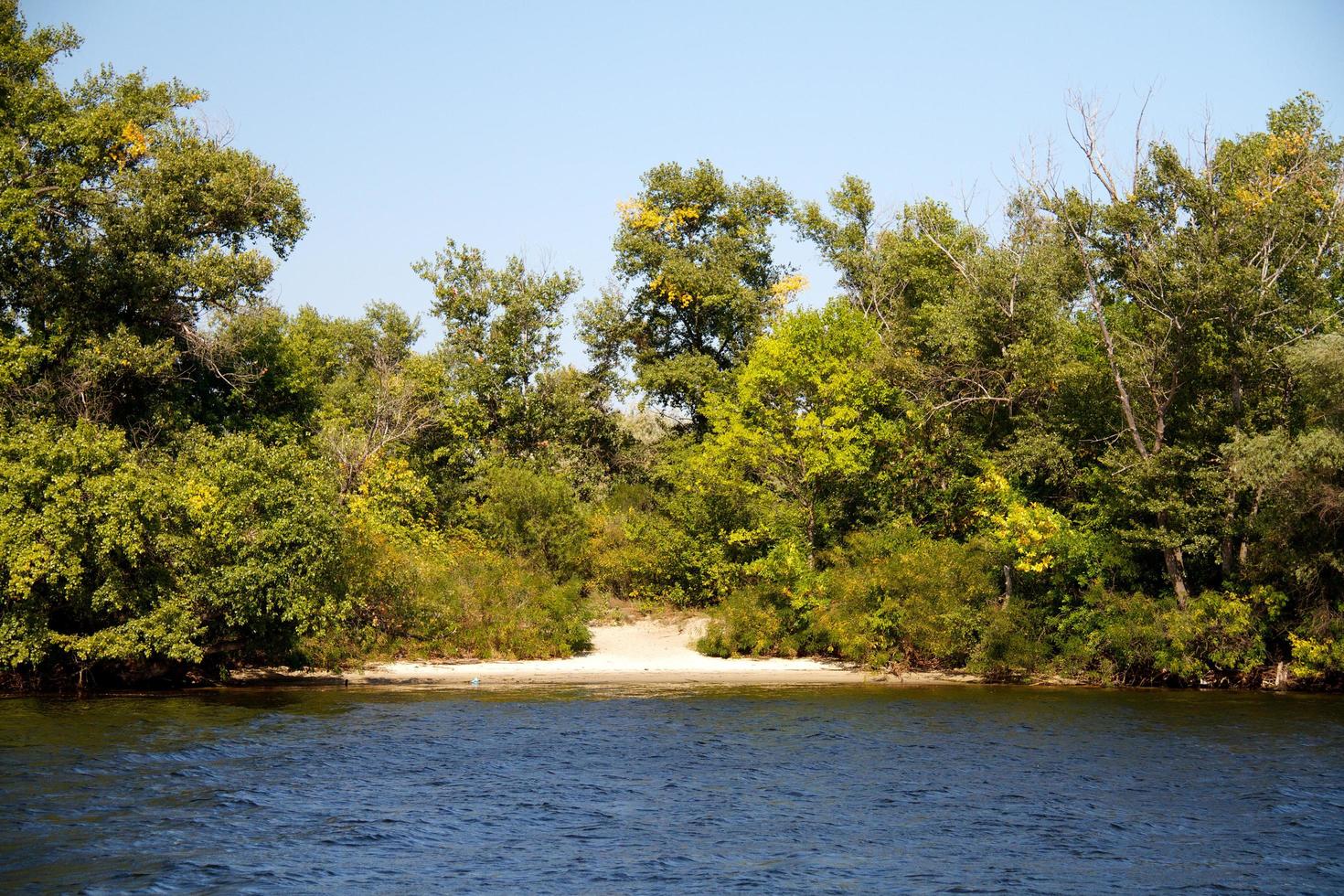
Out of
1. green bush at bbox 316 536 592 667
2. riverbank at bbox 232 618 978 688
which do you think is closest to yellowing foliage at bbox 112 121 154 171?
green bush at bbox 316 536 592 667

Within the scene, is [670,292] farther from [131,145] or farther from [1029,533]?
[131,145]

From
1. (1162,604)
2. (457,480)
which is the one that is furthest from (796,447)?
(457,480)

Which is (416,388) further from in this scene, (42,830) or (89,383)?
(42,830)

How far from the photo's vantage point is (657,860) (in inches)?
652

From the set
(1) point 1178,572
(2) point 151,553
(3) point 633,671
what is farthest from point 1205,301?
(2) point 151,553

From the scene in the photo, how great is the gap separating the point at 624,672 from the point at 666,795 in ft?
52.6

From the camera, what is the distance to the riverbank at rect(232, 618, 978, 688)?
34.1m

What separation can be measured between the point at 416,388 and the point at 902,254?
797 inches

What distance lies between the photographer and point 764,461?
129ft

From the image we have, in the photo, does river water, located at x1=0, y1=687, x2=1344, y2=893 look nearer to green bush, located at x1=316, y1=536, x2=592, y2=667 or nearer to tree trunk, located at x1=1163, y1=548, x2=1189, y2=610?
tree trunk, located at x1=1163, y1=548, x2=1189, y2=610

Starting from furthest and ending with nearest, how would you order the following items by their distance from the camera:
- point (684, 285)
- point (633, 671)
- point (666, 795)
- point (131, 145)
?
point (684, 285), point (131, 145), point (633, 671), point (666, 795)

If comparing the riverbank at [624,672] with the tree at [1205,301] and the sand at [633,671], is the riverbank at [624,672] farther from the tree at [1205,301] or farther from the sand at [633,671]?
the tree at [1205,301]

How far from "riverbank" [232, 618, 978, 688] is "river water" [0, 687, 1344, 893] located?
367 centimetres

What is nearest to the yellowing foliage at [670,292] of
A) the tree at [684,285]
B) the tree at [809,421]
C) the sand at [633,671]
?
the tree at [684,285]
